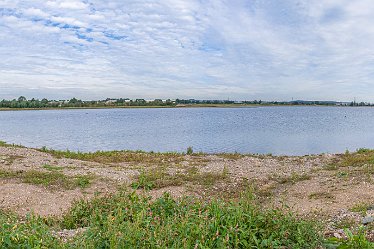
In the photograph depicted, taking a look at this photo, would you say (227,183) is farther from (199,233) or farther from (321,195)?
(199,233)

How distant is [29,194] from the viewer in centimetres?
1096

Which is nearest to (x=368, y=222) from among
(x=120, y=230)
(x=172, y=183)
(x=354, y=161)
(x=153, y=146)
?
(x=120, y=230)

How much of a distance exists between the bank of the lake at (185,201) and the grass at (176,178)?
1.6 inches

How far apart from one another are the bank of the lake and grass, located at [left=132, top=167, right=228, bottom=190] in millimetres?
41

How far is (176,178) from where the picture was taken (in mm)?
13234

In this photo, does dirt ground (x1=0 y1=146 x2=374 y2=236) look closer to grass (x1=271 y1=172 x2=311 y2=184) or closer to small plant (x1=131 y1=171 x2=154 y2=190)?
grass (x1=271 y1=172 x2=311 y2=184)

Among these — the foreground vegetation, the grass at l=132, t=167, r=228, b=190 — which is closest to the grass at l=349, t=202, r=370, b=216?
the foreground vegetation

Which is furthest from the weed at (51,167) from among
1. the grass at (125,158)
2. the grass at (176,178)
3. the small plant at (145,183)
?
the small plant at (145,183)

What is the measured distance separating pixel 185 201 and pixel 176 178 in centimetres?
666

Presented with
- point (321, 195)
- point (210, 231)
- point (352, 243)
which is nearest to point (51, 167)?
point (321, 195)

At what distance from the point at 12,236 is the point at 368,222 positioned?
636 cm

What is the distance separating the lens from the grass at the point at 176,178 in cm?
1199

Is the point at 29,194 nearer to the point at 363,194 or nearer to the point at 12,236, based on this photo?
the point at 12,236

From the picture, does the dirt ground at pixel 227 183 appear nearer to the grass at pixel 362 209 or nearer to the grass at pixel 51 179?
the grass at pixel 362 209
